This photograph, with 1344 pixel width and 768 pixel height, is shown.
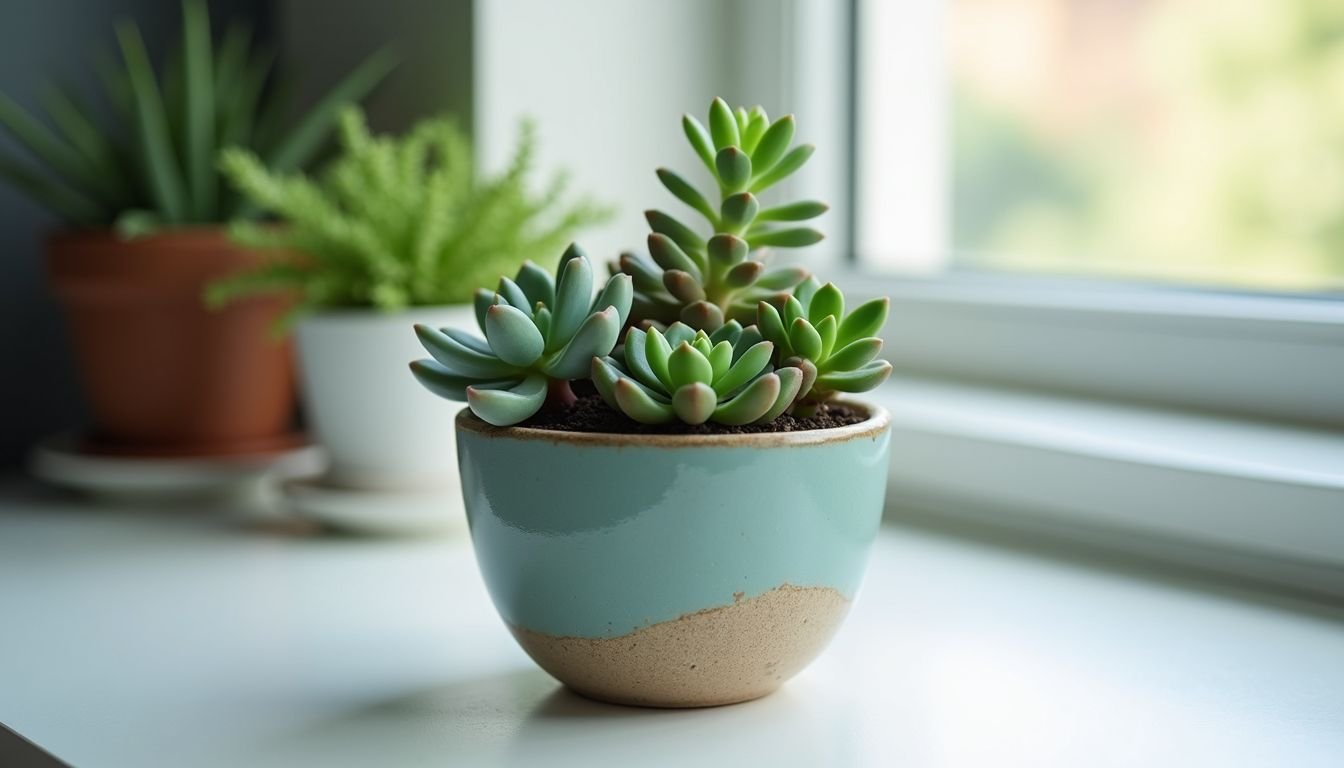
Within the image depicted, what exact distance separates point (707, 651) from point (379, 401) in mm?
410

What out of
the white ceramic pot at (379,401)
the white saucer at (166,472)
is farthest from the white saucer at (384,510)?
the white saucer at (166,472)

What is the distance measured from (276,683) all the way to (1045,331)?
0.61m

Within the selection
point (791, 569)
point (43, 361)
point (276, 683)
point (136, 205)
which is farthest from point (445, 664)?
point (43, 361)

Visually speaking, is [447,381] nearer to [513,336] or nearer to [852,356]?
[513,336]

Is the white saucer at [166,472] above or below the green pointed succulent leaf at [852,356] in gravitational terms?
below

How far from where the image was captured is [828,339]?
0.55 metres

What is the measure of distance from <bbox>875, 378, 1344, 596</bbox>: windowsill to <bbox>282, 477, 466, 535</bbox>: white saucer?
0.30m

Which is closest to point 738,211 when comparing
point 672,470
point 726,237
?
point 726,237

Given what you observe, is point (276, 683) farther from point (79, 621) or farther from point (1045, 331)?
point (1045, 331)

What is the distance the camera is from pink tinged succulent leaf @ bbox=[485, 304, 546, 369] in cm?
52

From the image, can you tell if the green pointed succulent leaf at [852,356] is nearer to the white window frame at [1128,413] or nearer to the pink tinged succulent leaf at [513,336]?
the pink tinged succulent leaf at [513,336]

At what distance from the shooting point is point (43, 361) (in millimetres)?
1156

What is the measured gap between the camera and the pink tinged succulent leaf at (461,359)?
53 centimetres

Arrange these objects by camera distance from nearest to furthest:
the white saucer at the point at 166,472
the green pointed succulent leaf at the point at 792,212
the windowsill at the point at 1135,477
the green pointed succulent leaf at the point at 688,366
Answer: the green pointed succulent leaf at the point at 688,366 → the green pointed succulent leaf at the point at 792,212 → the windowsill at the point at 1135,477 → the white saucer at the point at 166,472
